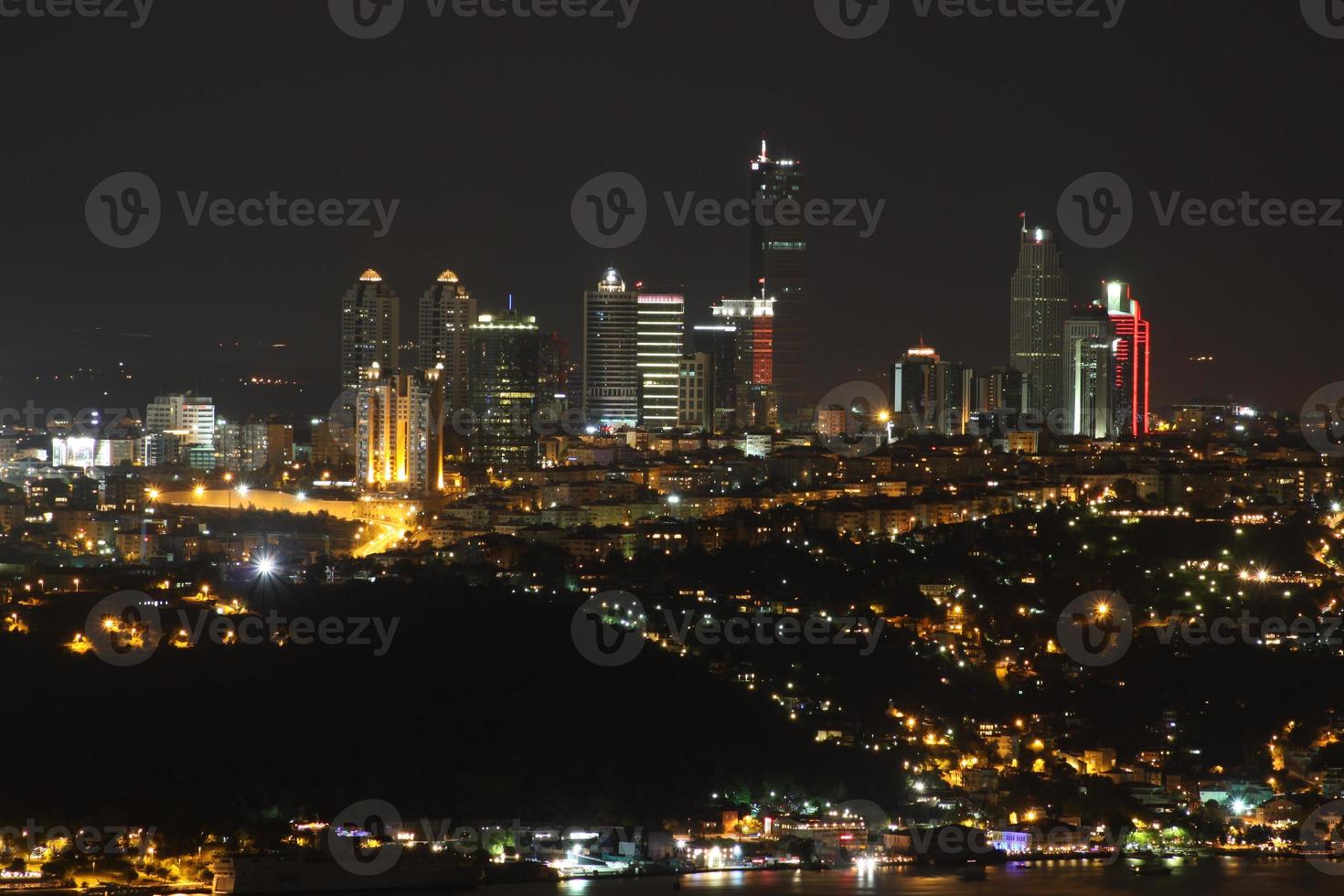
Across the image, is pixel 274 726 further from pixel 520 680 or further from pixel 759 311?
pixel 759 311

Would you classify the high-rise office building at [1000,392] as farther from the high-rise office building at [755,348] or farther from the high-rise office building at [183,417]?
the high-rise office building at [183,417]

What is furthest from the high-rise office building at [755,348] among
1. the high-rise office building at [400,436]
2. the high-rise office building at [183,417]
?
the high-rise office building at [400,436]

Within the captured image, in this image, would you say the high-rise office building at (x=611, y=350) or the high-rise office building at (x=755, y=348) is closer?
the high-rise office building at (x=611, y=350)

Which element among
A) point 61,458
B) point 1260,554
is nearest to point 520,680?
point 1260,554

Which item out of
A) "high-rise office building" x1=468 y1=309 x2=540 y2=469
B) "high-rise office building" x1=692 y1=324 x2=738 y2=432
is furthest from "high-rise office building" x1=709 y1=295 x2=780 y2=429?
"high-rise office building" x1=468 y1=309 x2=540 y2=469

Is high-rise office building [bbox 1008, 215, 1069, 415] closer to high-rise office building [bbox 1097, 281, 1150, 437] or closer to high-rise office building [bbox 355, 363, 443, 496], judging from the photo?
high-rise office building [bbox 1097, 281, 1150, 437]

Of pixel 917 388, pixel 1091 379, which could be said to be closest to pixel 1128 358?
pixel 1091 379

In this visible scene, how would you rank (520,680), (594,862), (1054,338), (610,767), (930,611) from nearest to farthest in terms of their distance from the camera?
(594,862)
(610,767)
(520,680)
(930,611)
(1054,338)

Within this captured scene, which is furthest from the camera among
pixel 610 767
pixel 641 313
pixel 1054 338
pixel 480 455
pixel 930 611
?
pixel 641 313
